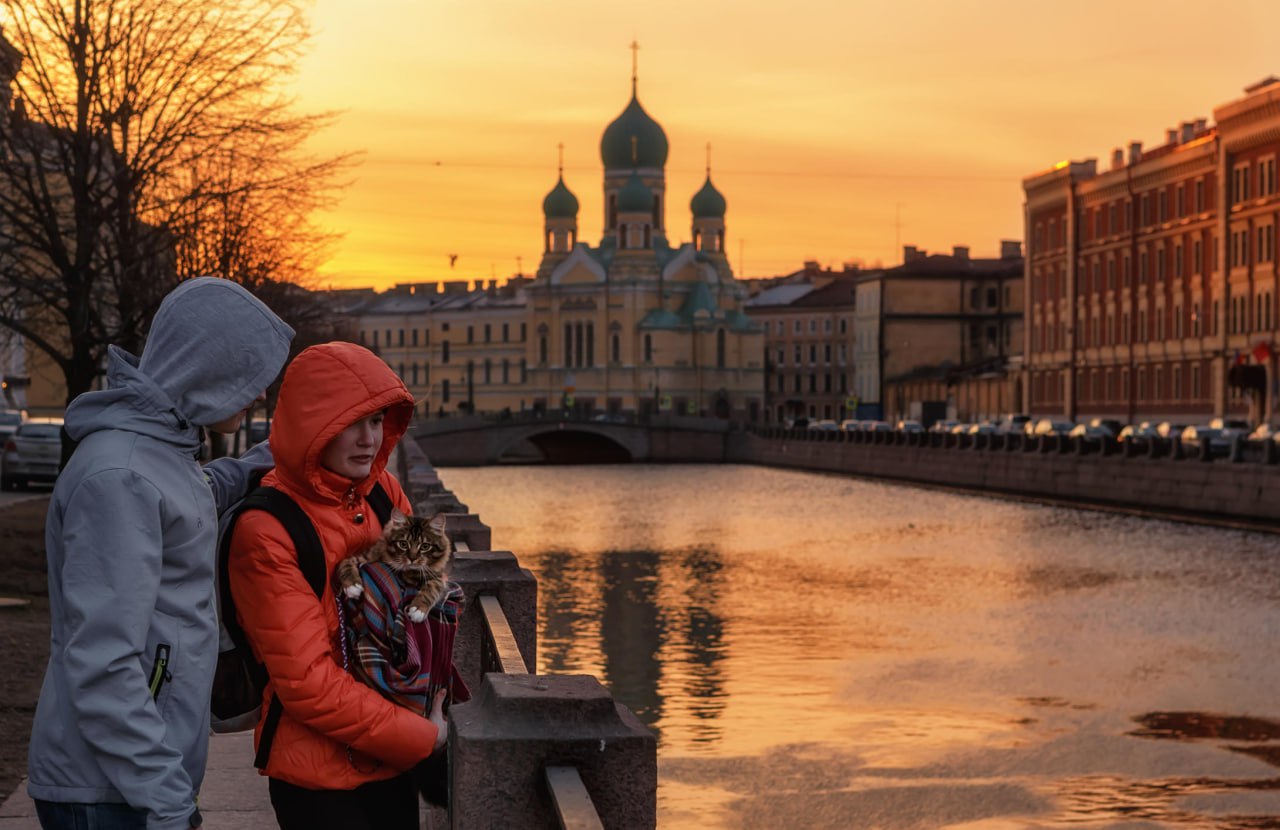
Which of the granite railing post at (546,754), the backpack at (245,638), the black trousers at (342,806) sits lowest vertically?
the black trousers at (342,806)

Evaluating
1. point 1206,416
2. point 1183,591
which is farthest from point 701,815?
point 1206,416

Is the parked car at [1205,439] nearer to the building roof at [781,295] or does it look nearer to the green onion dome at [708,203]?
the green onion dome at [708,203]

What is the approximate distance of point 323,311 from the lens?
177 feet

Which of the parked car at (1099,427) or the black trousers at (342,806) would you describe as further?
the parked car at (1099,427)

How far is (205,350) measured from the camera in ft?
13.4

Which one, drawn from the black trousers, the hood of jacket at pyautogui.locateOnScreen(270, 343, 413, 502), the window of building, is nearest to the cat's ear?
the hood of jacket at pyautogui.locateOnScreen(270, 343, 413, 502)

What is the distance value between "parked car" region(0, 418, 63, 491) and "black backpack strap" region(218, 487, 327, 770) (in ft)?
110

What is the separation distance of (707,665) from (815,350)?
145465 millimetres

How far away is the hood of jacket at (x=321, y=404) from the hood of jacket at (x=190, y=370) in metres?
0.31

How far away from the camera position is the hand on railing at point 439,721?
15.0ft

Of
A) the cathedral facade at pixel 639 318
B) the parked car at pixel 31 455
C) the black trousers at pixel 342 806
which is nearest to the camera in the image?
the black trousers at pixel 342 806

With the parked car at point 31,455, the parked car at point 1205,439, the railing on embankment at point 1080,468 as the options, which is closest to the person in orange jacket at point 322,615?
the parked car at point 31,455

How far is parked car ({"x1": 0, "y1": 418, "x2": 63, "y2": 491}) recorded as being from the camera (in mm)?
37406

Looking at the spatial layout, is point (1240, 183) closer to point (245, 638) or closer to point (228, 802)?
point (228, 802)
